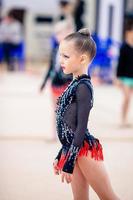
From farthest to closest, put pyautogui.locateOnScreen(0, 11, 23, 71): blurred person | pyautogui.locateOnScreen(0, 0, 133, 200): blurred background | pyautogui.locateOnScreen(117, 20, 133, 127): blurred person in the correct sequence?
pyautogui.locateOnScreen(0, 11, 23, 71): blurred person, pyautogui.locateOnScreen(117, 20, 133, 127): blurred person, pyautogui.locateOnScreen(0, 0, 133, 200): blurred background

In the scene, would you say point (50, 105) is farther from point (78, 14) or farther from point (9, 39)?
point (9, 39)

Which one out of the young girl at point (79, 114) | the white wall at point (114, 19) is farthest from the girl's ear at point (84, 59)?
the white wall at point (114, 19)

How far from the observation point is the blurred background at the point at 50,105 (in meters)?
4.96

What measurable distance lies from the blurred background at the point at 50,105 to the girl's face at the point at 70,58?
1.42m

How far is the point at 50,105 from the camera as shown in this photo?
998 cm

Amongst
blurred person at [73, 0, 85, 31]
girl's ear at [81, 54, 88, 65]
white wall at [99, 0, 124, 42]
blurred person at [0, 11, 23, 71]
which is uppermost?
girl's ear at [81, 54, 88, 65]

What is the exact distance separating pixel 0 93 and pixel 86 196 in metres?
8.15

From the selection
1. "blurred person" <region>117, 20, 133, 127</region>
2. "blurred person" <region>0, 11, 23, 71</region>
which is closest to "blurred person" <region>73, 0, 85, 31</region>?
"blurred person" <region>0, 11, 23, 71</region>

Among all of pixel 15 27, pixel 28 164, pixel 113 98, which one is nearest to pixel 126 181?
pixel 28 164

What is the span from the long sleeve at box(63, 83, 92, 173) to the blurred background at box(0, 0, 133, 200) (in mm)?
1260

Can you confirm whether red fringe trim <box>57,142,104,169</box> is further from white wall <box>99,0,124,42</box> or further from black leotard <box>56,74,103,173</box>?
white wall <box>99,0,124,42</box>

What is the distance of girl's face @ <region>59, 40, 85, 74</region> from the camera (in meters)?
3.30

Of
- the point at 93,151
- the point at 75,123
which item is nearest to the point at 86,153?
the point at 93,151

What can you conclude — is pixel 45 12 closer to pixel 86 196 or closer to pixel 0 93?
pixel 0 93
